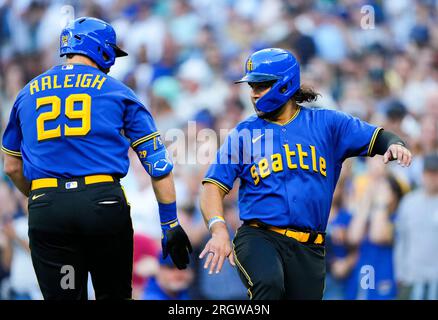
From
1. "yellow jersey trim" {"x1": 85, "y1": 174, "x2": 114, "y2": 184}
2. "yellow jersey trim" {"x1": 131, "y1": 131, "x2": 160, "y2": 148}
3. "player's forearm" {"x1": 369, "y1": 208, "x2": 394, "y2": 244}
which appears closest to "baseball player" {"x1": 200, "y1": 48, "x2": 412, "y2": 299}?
"yellow jersey trim" {"x1": 131, "y1": 131, "x2": 160, "y2": 148}

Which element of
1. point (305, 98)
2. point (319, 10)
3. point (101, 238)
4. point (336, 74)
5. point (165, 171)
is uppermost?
point (319, 10)

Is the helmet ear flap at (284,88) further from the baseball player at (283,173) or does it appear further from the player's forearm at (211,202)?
the player's forearm at (211,202)

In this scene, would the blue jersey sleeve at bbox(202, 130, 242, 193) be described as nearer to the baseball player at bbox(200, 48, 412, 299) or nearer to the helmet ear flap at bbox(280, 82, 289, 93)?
the baseball player at bbox(200, 48, 412, 299)

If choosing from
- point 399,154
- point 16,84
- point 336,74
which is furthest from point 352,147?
point 16,84

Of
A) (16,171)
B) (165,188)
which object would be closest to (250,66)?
(165,188)

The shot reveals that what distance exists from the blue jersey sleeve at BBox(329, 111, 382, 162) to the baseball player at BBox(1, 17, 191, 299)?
1.28 m

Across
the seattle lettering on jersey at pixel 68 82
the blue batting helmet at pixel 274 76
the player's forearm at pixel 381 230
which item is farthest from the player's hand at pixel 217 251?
the player's forearm at pixel 381 230

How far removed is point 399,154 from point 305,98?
92 centimetres

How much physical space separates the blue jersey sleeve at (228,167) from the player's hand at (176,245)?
47 cm

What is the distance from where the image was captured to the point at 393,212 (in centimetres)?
937

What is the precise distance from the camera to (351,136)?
5.96 m
